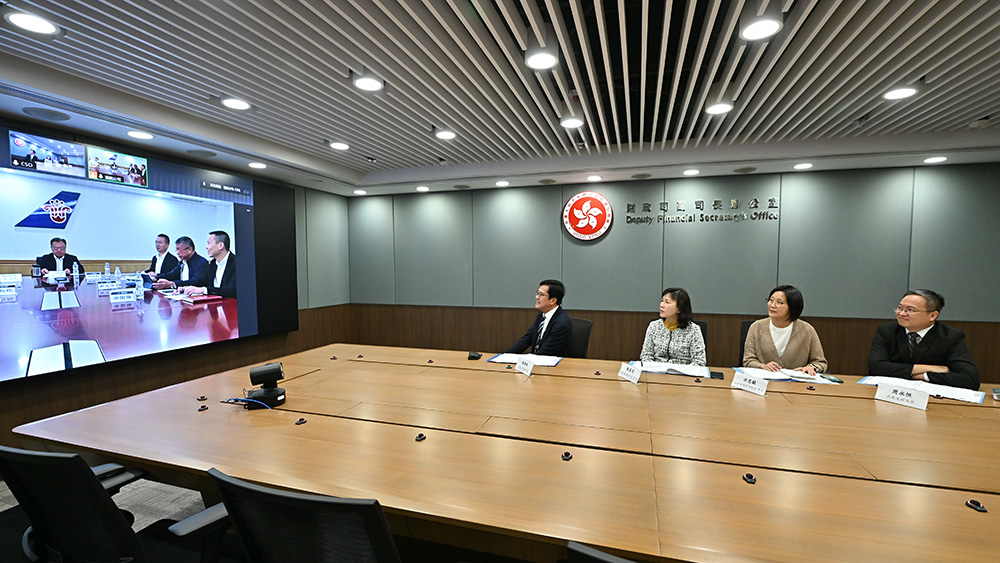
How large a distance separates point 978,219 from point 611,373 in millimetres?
4985

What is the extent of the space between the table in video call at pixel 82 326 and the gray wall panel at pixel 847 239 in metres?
6.93

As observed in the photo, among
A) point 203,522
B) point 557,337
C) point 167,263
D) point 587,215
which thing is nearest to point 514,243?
point 587,215

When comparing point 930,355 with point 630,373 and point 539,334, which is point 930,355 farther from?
point 539,334

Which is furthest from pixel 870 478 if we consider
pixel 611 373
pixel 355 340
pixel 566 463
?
pixel 355 340

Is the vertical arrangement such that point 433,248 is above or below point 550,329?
above

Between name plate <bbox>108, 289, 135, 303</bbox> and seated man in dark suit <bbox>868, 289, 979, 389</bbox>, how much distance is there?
247 inches

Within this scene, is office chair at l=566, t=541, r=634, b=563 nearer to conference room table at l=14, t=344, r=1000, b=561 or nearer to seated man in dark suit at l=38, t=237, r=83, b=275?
conference room table at l=14, t=344, r=1000, b=561

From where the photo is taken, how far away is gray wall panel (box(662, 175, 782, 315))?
5125 millimetres

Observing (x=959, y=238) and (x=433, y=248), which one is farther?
(x=433, y=248)

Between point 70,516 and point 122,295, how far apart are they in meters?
3.31

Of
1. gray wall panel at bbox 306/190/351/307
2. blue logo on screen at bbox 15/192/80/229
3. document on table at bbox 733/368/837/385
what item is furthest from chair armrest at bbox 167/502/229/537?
gray wall panel at bbox 306/190/351/307

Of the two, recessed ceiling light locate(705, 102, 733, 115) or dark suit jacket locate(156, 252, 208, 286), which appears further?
dark suit jacket locate(156, 252, 208, 286)

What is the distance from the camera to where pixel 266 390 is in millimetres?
2244

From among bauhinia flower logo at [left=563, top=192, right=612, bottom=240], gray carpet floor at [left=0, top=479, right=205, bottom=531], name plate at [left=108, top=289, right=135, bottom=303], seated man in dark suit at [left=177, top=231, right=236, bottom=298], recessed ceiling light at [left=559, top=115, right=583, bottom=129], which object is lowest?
gray carpet floor at [left=0, top=479, right=205, bottom=531]
